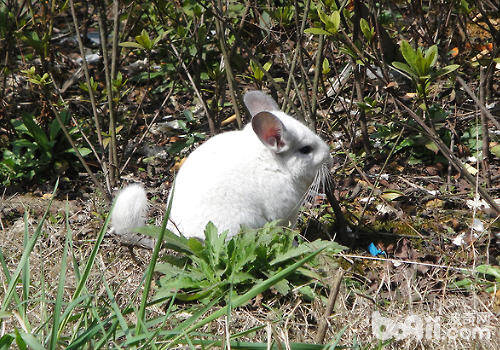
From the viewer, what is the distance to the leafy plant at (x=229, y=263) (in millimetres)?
2732

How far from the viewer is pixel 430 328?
253 cm

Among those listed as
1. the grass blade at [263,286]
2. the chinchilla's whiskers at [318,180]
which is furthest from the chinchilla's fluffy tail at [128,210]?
the grass blade at [263,286]

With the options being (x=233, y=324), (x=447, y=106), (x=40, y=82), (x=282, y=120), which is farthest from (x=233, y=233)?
(x=447, y=106)

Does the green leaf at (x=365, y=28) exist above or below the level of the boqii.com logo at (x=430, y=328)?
above

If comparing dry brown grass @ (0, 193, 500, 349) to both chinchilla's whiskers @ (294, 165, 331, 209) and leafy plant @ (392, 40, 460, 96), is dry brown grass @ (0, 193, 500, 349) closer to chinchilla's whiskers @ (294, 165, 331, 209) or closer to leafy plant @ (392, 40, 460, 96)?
chinchilla's whiskers @ (294, 165, 331, 209)

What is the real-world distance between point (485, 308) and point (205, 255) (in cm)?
124

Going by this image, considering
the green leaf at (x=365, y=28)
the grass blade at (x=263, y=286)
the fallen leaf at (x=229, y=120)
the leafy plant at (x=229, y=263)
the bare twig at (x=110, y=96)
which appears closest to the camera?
the grass blade at (x=263, y=286)

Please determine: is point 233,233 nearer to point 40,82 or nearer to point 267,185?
point 267,185

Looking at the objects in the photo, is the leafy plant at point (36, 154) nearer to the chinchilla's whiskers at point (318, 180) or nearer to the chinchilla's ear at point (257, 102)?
the chinchilla's ear at point (257, 102)

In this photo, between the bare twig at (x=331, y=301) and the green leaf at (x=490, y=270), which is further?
the green leaf at (x=490, y=270)

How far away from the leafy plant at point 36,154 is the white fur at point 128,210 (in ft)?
5.01

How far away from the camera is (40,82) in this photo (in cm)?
399

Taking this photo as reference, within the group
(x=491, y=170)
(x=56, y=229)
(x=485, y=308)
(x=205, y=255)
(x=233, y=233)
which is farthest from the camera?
(x=491, y=170)

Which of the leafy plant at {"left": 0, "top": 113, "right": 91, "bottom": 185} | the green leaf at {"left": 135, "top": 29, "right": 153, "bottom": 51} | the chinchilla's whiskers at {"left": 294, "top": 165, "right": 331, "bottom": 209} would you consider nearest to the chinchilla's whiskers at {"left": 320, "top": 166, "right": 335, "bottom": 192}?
the chinchilla's whiskers at {"left": 294, "top": 165, "right": 331, "bottom": 209}
